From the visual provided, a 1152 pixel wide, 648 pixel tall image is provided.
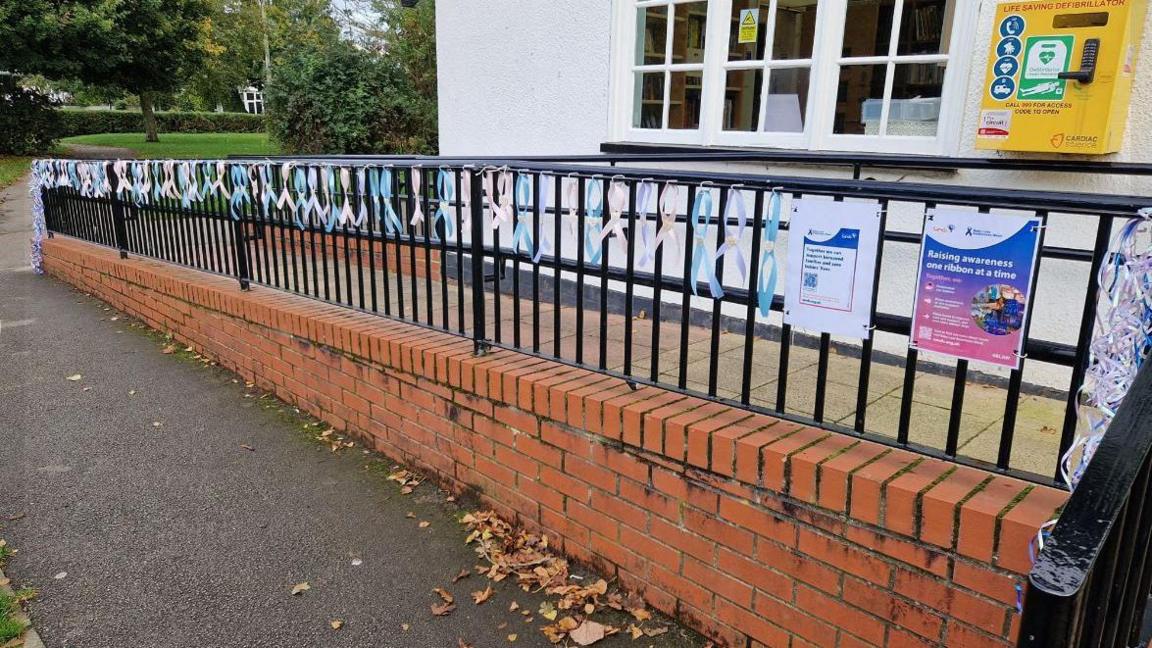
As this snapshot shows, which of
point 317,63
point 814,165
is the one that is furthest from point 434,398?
point 317,63

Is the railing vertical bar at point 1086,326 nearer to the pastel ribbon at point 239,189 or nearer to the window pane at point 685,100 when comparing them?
the window pane at point 685,100

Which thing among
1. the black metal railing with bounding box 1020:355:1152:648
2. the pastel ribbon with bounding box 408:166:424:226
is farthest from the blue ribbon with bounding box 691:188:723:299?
the pastel ribbon with bounding box 408:166:424:226

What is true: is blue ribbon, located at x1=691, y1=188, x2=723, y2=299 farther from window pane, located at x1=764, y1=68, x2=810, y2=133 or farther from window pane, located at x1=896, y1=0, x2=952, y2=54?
window pane, located at x1=764, y1=68, x2=810, y2=133

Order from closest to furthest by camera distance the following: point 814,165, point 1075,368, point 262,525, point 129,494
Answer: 1. point 1075,368
2. point 262,525
3. point 129,494
4. point 814,165

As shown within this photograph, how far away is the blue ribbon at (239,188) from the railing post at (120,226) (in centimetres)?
252

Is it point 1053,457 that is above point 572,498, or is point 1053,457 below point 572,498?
above

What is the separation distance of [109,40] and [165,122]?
28488 millimetres

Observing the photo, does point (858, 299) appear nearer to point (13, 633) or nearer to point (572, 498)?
point (572, 498)

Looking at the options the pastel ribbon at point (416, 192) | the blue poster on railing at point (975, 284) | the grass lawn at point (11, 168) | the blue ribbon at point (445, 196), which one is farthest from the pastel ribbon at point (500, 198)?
the grass lawn at point (11, 168)

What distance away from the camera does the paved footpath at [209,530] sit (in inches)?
112

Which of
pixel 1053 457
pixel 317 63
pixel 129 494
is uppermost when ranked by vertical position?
pixel 317 63

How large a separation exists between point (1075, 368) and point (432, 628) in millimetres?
2215

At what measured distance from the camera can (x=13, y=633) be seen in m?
2.74

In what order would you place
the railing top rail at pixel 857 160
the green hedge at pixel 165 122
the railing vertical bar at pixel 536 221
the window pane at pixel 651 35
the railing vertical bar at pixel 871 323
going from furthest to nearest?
1. the green hedge at pixel 165 122
2. the window pane at pixel 651 35
3. the railing top rail at pixel 857 160
4. the railing vertical bar at pixel 536 221
5. the railing vertical bar at pixel 871 323
